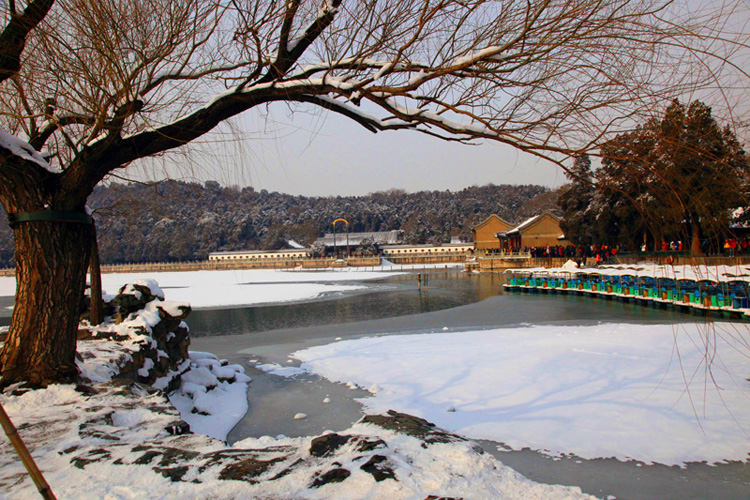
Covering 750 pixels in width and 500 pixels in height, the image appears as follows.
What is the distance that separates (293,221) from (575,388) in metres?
88.3

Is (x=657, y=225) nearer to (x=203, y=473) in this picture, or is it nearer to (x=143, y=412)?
(x=203, y=473)

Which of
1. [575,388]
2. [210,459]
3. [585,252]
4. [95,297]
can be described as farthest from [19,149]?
[585,252]

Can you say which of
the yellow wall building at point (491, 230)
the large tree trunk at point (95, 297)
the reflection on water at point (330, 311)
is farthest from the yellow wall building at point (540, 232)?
the large tree trunk at point (95, 297)

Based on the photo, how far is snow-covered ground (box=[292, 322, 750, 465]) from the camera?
5328mm

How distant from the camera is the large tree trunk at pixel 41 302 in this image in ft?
15.2

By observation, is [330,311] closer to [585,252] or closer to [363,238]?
[585,252]

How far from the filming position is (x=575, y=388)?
713 cm

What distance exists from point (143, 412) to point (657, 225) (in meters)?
4.43

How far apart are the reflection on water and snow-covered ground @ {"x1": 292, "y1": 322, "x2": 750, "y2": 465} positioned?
6568 millimetres

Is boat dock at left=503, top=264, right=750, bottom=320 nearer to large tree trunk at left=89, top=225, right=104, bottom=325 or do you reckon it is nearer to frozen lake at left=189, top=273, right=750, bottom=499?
frozen lake at left=189, top=273, right=750, bottom=499

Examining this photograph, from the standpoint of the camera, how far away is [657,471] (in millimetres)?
4684

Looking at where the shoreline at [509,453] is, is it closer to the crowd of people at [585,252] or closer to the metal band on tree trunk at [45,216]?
the metal band on tree trunk at [45,216]

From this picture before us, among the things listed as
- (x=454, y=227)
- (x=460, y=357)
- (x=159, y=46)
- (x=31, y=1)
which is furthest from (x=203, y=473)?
(x=454, y=227)

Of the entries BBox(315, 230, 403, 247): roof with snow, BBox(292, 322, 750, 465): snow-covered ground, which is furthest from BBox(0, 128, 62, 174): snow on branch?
BBox(315, 230, 403, 247): roof with snow
